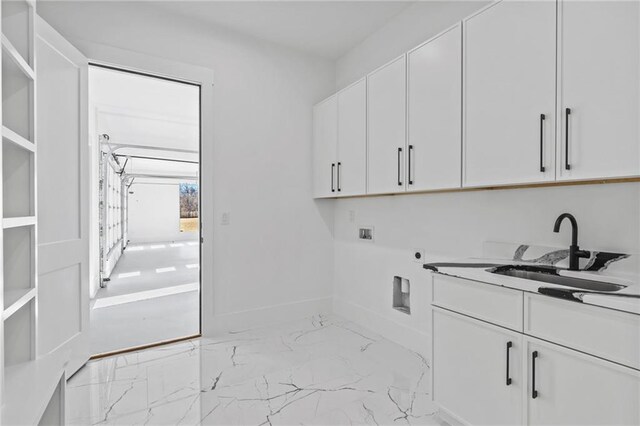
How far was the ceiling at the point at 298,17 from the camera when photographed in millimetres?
2725

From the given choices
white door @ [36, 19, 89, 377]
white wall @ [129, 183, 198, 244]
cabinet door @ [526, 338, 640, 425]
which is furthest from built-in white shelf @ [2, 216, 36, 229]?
white wall @ [129, 183, 198, 244]

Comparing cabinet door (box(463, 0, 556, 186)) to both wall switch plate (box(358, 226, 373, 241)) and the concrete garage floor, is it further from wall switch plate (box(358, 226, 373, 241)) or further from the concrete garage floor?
the concrete garage floor

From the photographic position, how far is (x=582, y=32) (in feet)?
4.74

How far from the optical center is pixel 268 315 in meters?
3.31

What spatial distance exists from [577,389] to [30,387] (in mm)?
1916

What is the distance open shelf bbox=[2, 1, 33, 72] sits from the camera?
123 cm

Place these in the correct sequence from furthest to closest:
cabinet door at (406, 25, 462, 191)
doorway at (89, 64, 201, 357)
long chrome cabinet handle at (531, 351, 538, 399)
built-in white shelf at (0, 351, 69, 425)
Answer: doorway at (89, 64, 201, 357) < cabinet door at (406, 25, 462, 191) < long chrome cabinet handle at (531, 351, 538, 399) < built-in white shelf at (0, 351, 69, 425)

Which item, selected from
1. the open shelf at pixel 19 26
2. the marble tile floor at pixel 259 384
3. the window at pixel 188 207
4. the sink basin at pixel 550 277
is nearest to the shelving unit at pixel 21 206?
the open shelf at pixel 19 26

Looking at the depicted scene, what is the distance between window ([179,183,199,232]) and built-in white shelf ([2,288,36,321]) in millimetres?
13246

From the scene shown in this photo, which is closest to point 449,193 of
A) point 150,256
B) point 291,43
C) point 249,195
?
point 249,195

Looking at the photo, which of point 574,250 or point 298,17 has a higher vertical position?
point 298,17

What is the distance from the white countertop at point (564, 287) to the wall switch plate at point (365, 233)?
1274mm

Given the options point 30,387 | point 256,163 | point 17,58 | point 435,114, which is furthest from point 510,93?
point 30,387

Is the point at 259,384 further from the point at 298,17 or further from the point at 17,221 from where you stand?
the point at 298,17
